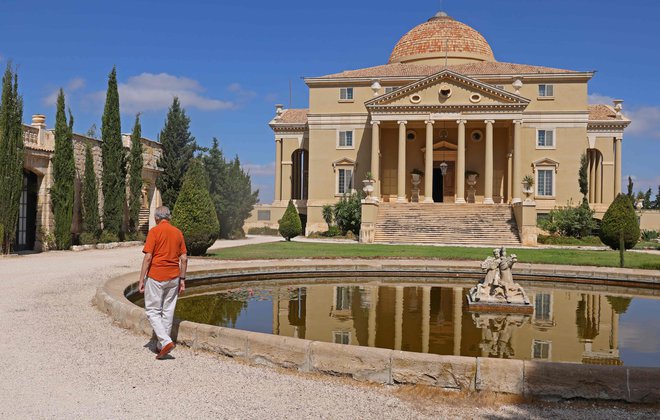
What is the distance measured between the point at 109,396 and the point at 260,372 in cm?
163

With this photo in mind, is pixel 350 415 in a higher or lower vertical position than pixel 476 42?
lower

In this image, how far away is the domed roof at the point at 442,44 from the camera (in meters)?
50.8

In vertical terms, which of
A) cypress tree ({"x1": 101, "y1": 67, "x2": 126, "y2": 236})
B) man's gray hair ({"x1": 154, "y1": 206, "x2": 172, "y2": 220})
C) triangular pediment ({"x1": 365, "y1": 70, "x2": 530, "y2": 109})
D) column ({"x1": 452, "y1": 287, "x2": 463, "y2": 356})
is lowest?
column ({"x1": 452, "y1": 287, "x2": 463, "y2": 356})

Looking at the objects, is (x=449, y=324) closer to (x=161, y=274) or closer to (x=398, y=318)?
(x=398, y=318)

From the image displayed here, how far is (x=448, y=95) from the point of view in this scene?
4169 cm

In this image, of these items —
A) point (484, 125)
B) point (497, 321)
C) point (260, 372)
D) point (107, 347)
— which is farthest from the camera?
point (484, 125)

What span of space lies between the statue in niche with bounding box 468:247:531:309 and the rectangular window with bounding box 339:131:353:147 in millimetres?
35424

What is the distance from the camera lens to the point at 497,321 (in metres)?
10.5

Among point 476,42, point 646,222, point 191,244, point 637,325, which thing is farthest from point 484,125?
point 637,325

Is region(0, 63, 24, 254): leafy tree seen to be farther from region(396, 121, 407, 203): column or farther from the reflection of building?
region(396, 121, 407, 203): column

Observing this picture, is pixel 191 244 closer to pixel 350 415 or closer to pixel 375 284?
pixel 375 284

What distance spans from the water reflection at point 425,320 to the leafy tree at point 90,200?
49.7ft

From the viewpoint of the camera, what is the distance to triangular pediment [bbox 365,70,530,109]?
40781mm

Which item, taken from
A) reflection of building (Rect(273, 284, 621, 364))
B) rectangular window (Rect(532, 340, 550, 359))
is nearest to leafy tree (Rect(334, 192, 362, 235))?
reflection of building (Rect(273, 284, 621, 364))
